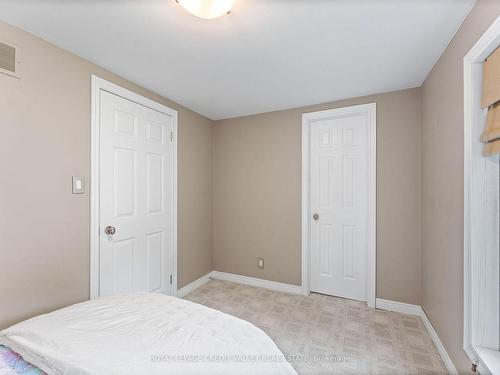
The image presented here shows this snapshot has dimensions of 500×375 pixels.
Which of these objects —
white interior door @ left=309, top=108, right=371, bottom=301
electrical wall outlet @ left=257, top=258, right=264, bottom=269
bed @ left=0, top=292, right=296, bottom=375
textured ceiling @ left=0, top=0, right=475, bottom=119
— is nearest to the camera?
bed @ left=0, top=292, right=296, bottom=375

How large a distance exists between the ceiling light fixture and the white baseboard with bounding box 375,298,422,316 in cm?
292

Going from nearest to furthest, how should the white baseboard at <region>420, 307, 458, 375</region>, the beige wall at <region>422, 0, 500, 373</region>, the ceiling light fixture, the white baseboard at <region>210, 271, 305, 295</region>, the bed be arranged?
the bed < the ceiling light fixture < the beige wall at <region>422, 0, 500, 373</region> < the white baseboard at <region>420, 307, 458, 375</region> < the white baseboard at <region>210, 271, 305, 295</region>

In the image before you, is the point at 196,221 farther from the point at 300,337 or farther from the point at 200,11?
the point at 200,11

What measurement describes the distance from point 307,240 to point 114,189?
2.17m

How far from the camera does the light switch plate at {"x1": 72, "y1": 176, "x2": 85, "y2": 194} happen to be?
1.75 metres

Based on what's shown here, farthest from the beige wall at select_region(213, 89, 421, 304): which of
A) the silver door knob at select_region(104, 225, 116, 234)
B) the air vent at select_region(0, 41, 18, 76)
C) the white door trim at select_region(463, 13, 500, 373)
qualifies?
the air vent at select_region(0, 41, 18, 76)

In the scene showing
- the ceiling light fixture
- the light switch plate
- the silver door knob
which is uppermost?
the ceiling light fixture

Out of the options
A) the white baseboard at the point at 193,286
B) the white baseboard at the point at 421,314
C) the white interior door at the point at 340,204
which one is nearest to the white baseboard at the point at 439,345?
the white baseboard at the point at 421,314

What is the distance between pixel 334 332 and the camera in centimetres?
206

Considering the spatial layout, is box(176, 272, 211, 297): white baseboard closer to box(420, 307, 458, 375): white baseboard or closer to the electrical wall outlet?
the electrical wall outlet

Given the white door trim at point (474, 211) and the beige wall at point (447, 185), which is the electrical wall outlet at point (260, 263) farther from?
the white door trim at point (474, 211)

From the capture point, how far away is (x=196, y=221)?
3.10 m

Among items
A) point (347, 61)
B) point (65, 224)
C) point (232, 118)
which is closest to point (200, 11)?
point (347, 61)

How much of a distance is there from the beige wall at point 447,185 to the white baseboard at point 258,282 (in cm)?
133
